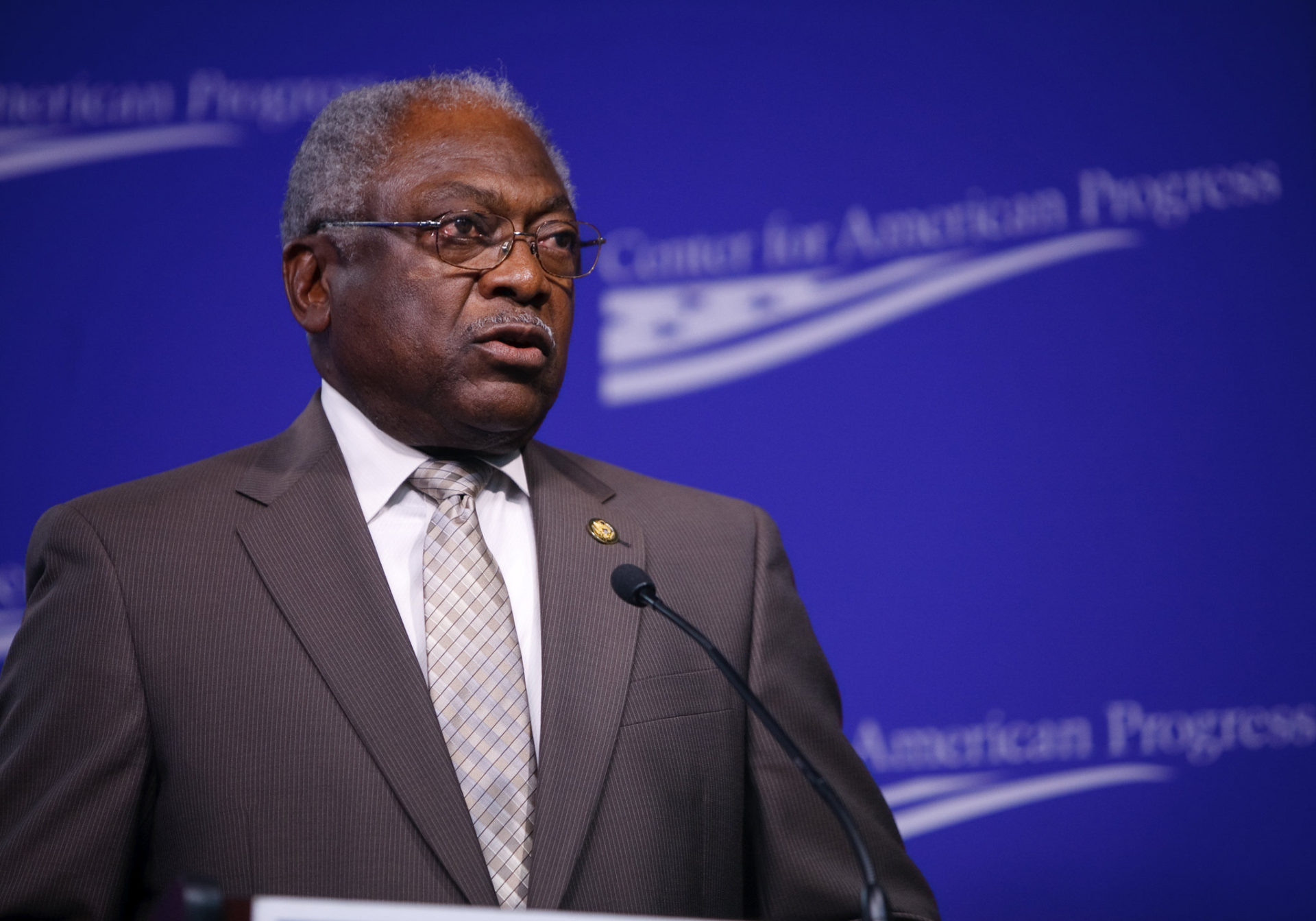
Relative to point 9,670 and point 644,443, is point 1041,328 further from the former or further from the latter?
point 9,670

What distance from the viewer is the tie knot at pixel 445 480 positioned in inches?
65.4

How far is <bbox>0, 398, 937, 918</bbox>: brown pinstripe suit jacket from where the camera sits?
136cm

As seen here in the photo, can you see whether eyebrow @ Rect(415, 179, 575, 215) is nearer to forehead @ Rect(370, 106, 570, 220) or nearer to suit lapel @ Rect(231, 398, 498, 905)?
forehead @ Rect(370, 106, 570, 220)

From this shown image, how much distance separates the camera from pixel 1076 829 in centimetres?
256

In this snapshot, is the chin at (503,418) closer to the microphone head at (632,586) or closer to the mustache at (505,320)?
the mustache at (505,320)

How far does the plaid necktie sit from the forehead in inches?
15.4

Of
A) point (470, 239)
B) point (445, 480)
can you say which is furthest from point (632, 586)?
point (470, 239)

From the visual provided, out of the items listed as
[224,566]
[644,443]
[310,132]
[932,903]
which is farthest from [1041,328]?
[224,566]

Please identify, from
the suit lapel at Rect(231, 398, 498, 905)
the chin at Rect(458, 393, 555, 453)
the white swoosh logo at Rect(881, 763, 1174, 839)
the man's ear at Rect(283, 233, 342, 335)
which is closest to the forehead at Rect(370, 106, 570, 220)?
the man's ear at Rect(283, 233, 342, 335)

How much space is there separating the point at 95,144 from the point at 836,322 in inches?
64.7

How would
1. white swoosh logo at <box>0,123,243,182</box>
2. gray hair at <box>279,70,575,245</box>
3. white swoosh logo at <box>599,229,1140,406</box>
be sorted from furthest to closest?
white swoosh logo at <box>599,229,1140,406</box>
white swoosh logo at <box>0,123,243,182</box>
gray hair at <box>279,70,575,245</box>

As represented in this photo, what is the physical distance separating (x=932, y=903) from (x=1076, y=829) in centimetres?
112

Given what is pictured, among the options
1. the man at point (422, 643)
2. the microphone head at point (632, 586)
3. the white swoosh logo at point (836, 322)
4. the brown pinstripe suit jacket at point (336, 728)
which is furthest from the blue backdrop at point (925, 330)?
the microphone head at point (632, 586)

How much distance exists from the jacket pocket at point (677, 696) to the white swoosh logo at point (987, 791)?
1.05 meters
